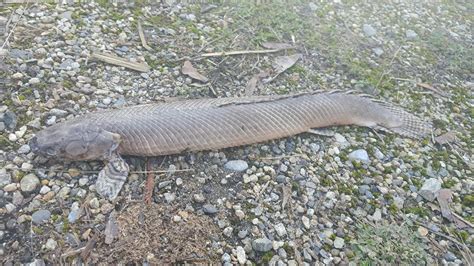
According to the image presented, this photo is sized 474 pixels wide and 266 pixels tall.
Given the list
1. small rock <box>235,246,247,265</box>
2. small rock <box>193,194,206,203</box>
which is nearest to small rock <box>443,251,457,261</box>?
small rock <box>235,246,247,265</box>

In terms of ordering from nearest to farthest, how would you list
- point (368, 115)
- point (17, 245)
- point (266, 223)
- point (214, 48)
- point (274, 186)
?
point (17, 245), point (266, 223), point (274, 186), point (368, 115), point (214, 48)

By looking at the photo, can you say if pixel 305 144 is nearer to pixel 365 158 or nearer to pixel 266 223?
pixel 365 158

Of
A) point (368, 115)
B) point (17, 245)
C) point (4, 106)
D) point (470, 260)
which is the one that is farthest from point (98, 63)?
point (470, 260)

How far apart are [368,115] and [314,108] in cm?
65

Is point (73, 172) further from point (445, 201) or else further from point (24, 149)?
point (445, 201)

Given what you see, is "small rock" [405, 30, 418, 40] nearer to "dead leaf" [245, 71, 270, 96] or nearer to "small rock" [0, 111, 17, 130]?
"dead leaf" [245, 71, 270, 96]

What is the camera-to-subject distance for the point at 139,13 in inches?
226

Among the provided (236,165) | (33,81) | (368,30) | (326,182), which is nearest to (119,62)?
(33,81)

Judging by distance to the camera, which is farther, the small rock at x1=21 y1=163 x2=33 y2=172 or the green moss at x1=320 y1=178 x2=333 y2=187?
the green moss at x1=320 y1=178 x2=333 y2=187

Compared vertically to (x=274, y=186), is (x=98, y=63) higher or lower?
higher

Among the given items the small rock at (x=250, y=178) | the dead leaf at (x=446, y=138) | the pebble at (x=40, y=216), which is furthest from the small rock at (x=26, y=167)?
the dead leaf at (x=446, y=138)

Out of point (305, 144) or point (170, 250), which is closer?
point (170, 250)

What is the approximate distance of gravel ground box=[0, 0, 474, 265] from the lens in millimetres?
3568

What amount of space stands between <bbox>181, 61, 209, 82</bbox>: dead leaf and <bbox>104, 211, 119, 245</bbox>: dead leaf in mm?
1958
